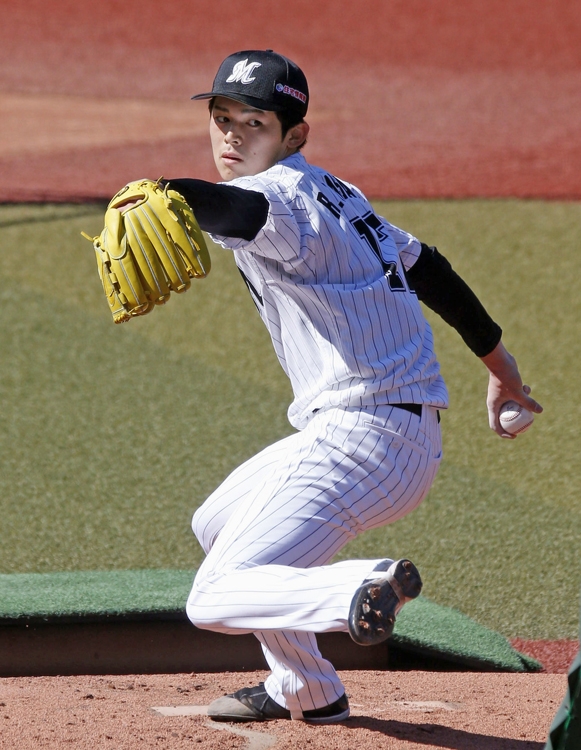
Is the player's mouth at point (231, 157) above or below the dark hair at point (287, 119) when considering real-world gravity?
below

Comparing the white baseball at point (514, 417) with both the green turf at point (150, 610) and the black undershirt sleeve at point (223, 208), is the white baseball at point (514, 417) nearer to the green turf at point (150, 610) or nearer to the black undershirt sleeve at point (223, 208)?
the green turf at point (150, 610)

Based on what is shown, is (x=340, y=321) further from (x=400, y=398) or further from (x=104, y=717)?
(x=104, y=717)

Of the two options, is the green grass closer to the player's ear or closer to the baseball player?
the baseball player

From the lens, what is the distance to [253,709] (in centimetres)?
279

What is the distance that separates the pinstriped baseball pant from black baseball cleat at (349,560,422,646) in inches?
2.4

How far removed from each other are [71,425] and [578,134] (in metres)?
7.80

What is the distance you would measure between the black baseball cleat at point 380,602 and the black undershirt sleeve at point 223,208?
28.1 inches

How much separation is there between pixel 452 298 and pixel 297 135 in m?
0.68

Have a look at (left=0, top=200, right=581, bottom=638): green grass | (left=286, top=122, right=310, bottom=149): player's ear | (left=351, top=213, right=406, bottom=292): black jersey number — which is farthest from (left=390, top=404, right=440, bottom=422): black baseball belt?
(left=0, top=200, right=581, bottom=638): green grass

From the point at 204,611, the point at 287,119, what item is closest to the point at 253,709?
the point at 204,611

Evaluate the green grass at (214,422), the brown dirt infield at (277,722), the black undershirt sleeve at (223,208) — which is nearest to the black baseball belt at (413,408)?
the black undershirt sleeve at (223,208)

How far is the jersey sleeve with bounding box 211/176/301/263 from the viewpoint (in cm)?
222

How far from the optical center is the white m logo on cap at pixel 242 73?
2.50 meters

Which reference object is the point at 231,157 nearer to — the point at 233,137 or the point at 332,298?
the point at 233,137
